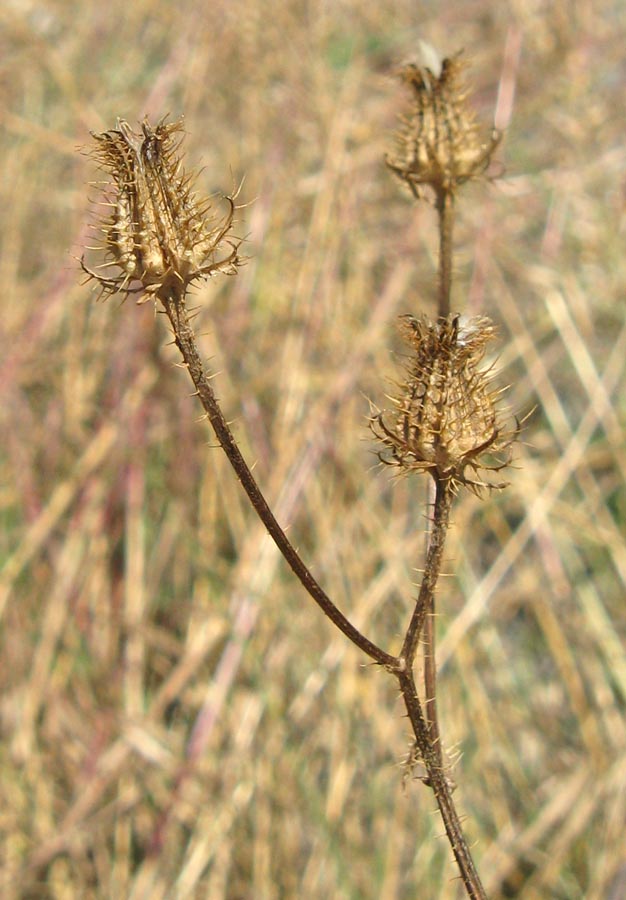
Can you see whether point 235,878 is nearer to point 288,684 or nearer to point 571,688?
point 288,684

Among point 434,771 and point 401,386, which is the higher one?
point 401,386

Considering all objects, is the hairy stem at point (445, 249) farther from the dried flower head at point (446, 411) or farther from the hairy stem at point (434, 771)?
the hairy stem at point (434, 771)

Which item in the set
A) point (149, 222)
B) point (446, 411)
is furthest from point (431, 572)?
point (149, 222)

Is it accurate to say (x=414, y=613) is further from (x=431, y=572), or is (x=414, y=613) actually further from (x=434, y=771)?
(x=434, y=771)

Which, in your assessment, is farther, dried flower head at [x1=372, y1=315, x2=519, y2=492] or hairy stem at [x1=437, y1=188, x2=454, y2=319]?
hairy stem at [x1=437, y1=188, x2=454, y2=319]

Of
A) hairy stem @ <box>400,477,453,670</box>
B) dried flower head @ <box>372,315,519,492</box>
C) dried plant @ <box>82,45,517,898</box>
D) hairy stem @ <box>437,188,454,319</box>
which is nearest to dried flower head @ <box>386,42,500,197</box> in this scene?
hairy stem @ <box>437,188,454,319</box>

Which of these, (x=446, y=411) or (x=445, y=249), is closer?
(x=446, y=411)

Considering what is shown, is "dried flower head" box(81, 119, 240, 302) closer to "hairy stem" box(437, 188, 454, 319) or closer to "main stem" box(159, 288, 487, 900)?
"main stem" box(159, 288, 487, 900)
